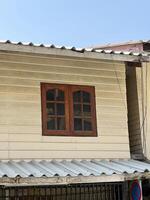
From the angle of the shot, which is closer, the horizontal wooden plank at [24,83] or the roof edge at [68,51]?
the roof edge at [68,51]

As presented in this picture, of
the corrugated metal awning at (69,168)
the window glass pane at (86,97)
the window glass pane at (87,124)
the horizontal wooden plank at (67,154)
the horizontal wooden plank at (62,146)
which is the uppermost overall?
the window glass pane at (86,97)

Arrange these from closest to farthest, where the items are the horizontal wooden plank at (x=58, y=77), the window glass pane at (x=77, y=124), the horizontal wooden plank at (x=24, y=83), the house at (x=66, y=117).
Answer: the house at (x=66, y=117)
the horizontal wooden plank at (x=24, y=83)
the horizontal wooden plank at (x=58, y=77)
the window glass pane at (x=77, y=124)

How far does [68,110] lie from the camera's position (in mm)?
12430

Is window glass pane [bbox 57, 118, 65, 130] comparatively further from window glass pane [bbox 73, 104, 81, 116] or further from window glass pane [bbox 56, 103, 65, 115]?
window glass pane [bbox 73, 104, 81, 116]

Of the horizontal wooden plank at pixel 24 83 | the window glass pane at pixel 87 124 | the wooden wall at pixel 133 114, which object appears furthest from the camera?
the wooden wall at pixel 133 114

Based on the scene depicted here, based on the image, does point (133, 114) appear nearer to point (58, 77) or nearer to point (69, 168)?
point (58, 77)

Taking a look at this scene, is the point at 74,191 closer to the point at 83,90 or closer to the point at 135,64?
the point at 83,90

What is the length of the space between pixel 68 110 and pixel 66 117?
20cm

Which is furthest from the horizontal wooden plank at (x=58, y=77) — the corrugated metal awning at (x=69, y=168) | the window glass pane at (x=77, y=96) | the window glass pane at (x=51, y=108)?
the corrugated metal awning at (x=69, y=168)

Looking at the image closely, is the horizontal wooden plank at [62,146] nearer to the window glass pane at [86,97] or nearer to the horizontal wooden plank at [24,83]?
the window glass pane at [86,97]

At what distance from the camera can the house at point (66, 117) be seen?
37.6 feet

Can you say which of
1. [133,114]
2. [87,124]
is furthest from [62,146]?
[133,114]

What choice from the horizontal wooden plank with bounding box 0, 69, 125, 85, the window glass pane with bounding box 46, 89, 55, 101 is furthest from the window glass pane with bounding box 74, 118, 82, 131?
the horizontal wooden plank with bounding box 0, 69, 125, 85

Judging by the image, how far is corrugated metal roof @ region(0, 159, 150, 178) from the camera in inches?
388
